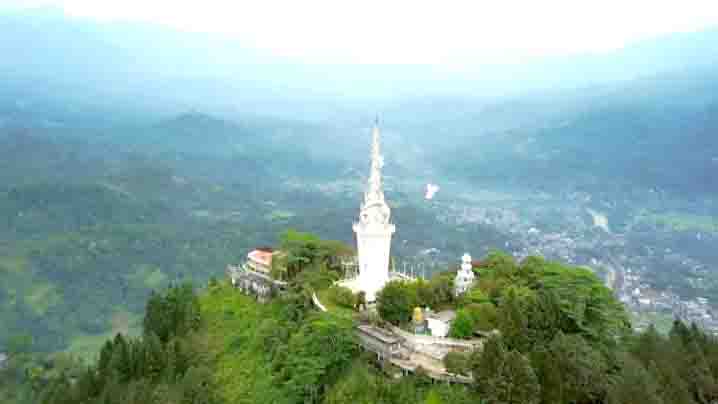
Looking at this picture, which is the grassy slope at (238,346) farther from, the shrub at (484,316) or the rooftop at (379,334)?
the shrub at (484,316)

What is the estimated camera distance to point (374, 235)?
3878 centimetres

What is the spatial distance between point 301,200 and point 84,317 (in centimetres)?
8993

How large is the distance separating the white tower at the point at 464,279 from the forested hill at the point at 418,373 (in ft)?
2.73

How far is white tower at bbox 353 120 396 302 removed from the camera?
38.9 metres

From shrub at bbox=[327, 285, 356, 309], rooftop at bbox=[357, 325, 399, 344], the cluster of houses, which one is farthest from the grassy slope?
rooftop at bbox=[357, 325, 399, 344]

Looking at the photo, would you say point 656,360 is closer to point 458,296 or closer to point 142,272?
point 458,296

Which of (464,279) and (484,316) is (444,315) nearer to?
(484,316)

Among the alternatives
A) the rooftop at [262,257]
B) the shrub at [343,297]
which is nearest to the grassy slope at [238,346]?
the rooftop at [262,257]

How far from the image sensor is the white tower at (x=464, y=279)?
122ft

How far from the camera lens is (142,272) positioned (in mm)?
109188

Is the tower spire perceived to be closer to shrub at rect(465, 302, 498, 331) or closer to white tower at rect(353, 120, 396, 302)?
white tower at rect(353, 120, 396, 302)

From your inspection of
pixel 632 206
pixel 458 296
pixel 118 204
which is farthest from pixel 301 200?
pixel 458 296

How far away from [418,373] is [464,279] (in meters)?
10.1

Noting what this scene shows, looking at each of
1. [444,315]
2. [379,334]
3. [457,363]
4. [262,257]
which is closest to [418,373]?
[457,363]
